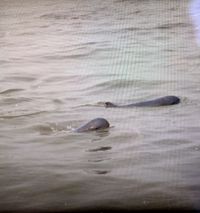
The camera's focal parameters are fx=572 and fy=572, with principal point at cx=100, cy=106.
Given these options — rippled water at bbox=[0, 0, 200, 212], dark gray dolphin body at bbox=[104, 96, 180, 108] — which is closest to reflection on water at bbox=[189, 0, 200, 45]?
rippled water at bbox=[0, 0, 200, 212]

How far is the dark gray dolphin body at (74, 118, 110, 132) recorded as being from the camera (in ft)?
11.0

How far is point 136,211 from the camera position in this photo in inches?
82.0

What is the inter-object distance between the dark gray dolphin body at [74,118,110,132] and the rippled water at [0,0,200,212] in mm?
58

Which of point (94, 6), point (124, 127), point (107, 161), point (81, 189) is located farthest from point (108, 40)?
point (81, 189)

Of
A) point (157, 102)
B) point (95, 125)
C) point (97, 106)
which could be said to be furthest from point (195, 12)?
point (95, 125)

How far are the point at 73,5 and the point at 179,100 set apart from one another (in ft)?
12.6

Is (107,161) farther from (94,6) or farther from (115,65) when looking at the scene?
(94,6)

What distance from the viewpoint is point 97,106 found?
12.6 ft

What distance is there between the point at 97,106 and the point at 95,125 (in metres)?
0.48

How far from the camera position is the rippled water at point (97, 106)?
2.30 m

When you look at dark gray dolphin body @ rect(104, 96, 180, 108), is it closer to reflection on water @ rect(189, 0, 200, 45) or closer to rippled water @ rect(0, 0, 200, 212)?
rippled water @ rect(0, 0, 200, 212)

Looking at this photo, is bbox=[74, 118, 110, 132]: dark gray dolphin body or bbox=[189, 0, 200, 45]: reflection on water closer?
bbox=[74, 118, 110, 132]: dark gray dolphin body

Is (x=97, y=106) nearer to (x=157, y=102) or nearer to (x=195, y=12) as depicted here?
(x=157, y=102)

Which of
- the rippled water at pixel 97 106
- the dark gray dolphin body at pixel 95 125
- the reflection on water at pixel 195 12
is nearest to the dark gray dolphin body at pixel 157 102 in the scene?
the rippled water at pixel 97 106
